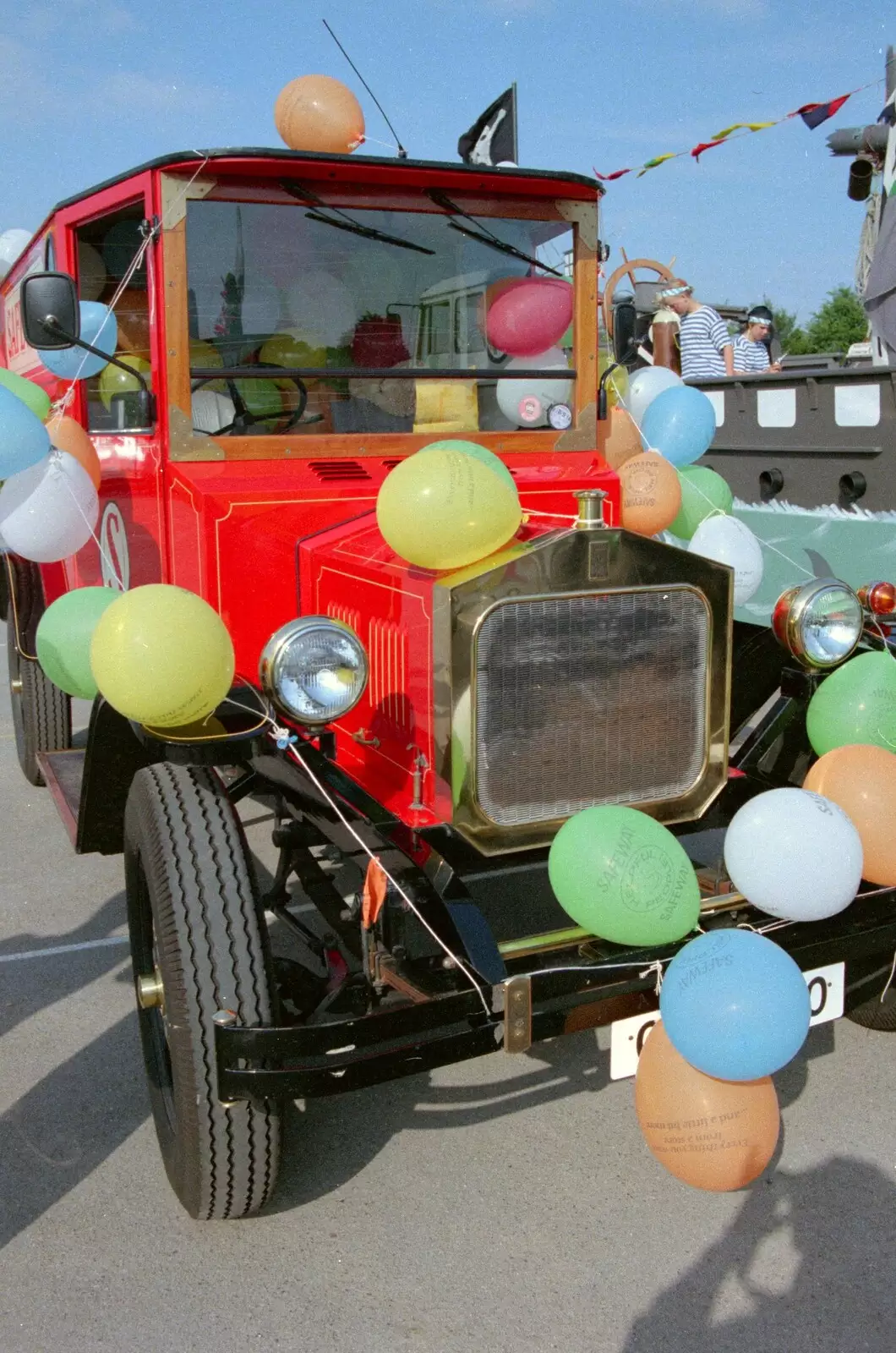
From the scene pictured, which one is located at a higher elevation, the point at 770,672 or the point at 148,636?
the point at 148,636

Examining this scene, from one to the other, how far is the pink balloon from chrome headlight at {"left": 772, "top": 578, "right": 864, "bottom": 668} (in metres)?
1.11

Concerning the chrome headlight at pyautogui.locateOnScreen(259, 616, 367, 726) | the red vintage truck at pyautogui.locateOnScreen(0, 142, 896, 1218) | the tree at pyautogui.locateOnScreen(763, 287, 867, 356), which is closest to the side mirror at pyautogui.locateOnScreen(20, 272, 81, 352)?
the red vintage truck at pyautogui.locateOnScreen(0, 142, 896, 1218)

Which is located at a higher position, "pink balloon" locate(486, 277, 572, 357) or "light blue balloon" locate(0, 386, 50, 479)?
"pink balloon" locate(486, 277, 572, 357)

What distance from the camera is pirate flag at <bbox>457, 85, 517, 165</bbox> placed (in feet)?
12.7

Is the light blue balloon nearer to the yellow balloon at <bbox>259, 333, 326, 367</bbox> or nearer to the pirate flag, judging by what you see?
the yellow balloon at <bbox>259, 333, 326, 367</bbox>

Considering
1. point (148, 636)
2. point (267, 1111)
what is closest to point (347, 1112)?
point (267, 1111)

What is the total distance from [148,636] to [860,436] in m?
5.29

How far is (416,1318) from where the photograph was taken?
2.28 m

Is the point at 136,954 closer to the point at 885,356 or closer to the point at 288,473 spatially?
the point at 288,473

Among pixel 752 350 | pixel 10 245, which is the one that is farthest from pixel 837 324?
→ pixel 10 245

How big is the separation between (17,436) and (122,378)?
1.47 feet

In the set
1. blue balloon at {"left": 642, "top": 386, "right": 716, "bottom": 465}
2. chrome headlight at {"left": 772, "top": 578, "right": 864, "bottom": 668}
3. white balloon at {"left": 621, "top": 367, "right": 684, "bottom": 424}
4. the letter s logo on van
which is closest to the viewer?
chrome headlight at {"left": 772, "top": 578, "right": 864, "bottom": 668}

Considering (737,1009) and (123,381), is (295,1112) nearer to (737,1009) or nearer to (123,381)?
(737,1009)

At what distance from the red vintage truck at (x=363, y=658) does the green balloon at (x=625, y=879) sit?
0.35 ft
